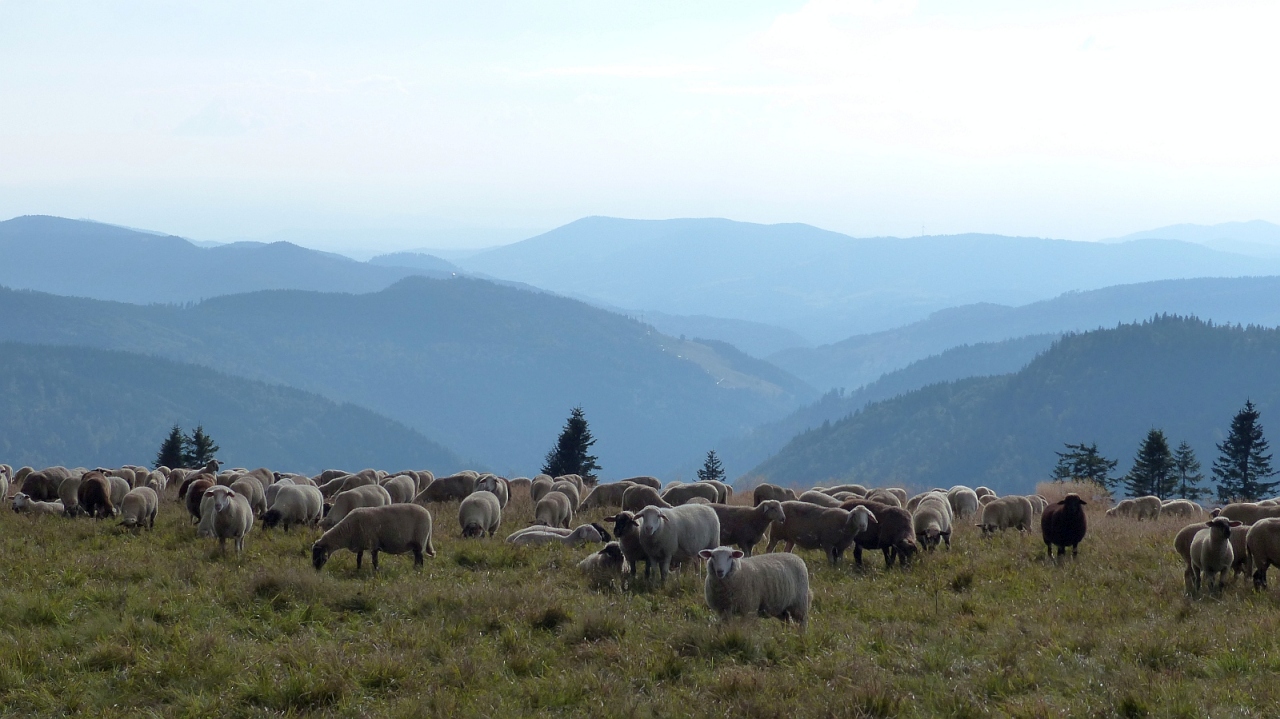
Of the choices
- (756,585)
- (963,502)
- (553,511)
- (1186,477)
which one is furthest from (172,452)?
(1186,477)

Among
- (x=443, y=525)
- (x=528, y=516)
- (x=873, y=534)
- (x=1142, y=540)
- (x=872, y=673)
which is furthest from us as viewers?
(x=528, y=516)

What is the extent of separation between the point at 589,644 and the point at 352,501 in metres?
10.5

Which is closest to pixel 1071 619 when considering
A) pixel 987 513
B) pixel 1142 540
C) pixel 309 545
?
pixel 1142 540

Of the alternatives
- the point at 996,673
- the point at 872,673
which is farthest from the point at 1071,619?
the point at 872,673

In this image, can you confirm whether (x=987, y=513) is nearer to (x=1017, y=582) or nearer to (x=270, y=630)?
(x=1017, y=582)

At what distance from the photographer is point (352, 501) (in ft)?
65.2

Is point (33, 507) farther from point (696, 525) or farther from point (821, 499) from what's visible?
point (821, 499)

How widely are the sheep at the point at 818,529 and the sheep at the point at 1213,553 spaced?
4.76 meters

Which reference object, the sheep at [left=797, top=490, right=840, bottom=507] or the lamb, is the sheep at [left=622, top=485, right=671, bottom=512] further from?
the lamb

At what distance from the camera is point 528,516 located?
74.0 feet

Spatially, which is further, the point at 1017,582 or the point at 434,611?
the point at 1017,582

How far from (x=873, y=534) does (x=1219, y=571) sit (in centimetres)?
512

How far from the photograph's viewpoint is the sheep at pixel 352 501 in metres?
19.0

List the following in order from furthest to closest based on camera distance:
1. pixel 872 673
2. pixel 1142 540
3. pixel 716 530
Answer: pixel 1142 540, pixel 716 530, pixel 872 673
